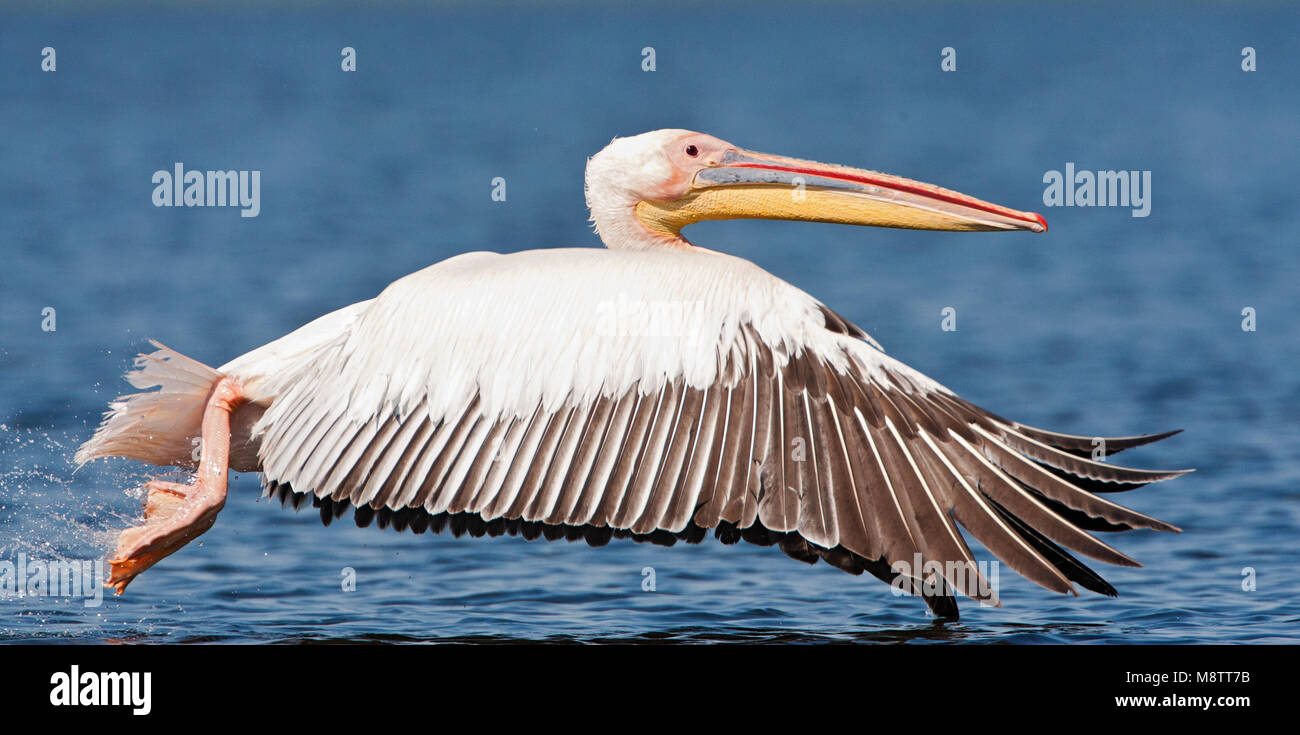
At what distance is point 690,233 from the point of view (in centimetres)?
1358

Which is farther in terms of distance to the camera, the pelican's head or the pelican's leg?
the pelican's head

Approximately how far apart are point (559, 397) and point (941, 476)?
1.20 metres

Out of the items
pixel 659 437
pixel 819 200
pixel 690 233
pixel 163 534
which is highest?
pixel 690 233

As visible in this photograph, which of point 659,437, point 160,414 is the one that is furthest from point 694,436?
point 160,414

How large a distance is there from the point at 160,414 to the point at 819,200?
8.35 ft

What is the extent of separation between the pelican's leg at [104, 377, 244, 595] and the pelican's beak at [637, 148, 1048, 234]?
6.20 ft

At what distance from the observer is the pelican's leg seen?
5.27m

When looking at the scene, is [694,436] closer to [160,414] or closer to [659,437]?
[659,437]

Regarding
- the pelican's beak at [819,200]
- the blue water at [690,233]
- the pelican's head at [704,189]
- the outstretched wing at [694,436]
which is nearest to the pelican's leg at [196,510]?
the outstretched wing at [694,436]

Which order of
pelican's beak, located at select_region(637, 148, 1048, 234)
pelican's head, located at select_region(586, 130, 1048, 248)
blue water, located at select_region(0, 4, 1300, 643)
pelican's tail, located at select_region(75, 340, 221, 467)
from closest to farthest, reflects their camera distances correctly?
pelican's tail, located at select_region(75, 340, 221, 467) → pelican's beak, located at select_region(637, 148, 1048, 234) → pelican's head, located at select_region(586, 130, 1048, 248) → blue water, located at select_region(0, 4, 1300, 643)

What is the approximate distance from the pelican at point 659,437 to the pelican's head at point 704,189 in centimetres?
77

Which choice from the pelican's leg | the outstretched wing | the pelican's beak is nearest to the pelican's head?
the pelican's beak

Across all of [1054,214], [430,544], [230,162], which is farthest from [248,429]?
[230,162]

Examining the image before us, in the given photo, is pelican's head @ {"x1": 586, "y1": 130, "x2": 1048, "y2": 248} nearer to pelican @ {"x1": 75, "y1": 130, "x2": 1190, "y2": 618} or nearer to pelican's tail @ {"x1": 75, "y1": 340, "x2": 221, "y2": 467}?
pelican @ {"x1": 75, "y1": 130, "x2": 1190, "y2": 618}
